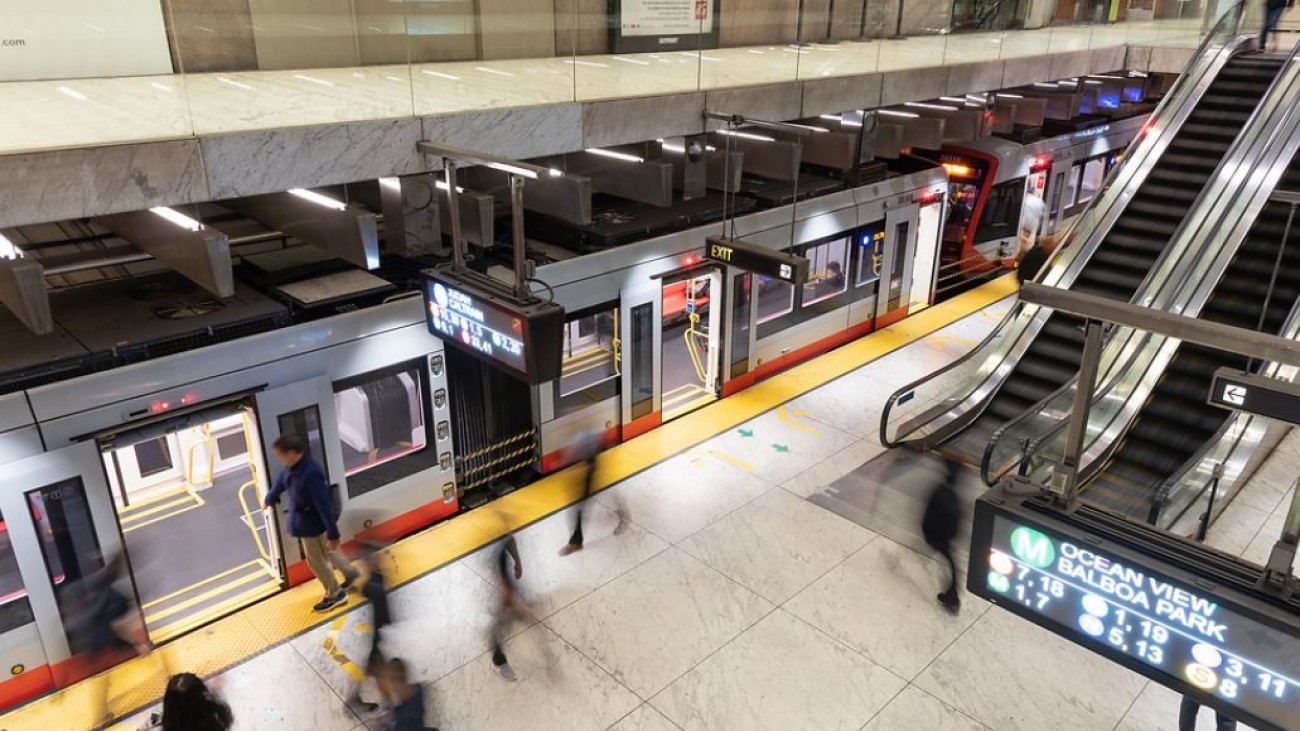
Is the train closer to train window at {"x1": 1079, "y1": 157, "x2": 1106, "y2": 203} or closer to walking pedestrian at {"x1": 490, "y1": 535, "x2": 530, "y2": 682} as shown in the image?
walking pedestrian at {"x1": 490, "y1": 535, "x2": 530, "y2": 682}

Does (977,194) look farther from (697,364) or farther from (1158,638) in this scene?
(1158,638)

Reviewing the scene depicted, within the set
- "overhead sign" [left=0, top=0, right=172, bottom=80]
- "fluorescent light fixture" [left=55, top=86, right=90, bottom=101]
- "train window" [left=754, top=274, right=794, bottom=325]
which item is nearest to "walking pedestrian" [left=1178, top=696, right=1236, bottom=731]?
"train window" [left=754, top=274, right=794, bottom=325]

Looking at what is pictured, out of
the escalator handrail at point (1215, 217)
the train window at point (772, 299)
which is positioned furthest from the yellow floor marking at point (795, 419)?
the escalator handrail at point (1215, 217)

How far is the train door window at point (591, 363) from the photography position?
353 inches

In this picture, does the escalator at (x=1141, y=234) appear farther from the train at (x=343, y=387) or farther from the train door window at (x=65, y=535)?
the train door window at (x=65, y=535)

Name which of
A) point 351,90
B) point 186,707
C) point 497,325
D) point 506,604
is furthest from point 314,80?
point 186,707

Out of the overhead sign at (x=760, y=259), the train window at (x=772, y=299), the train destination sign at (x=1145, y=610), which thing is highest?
the overhead sign at (x=760, y=259)

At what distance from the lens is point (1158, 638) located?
3.68 m

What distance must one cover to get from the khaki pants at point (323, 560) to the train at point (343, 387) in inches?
16.5

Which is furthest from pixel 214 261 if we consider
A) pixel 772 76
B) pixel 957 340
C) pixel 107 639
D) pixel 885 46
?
pixel 957 340

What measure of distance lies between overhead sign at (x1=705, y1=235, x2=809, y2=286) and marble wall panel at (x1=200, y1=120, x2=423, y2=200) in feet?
10.5

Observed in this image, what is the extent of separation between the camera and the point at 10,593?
5.60 metres

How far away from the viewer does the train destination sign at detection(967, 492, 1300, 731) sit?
340 cm

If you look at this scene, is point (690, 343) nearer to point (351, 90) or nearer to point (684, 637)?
point (684, 637)
